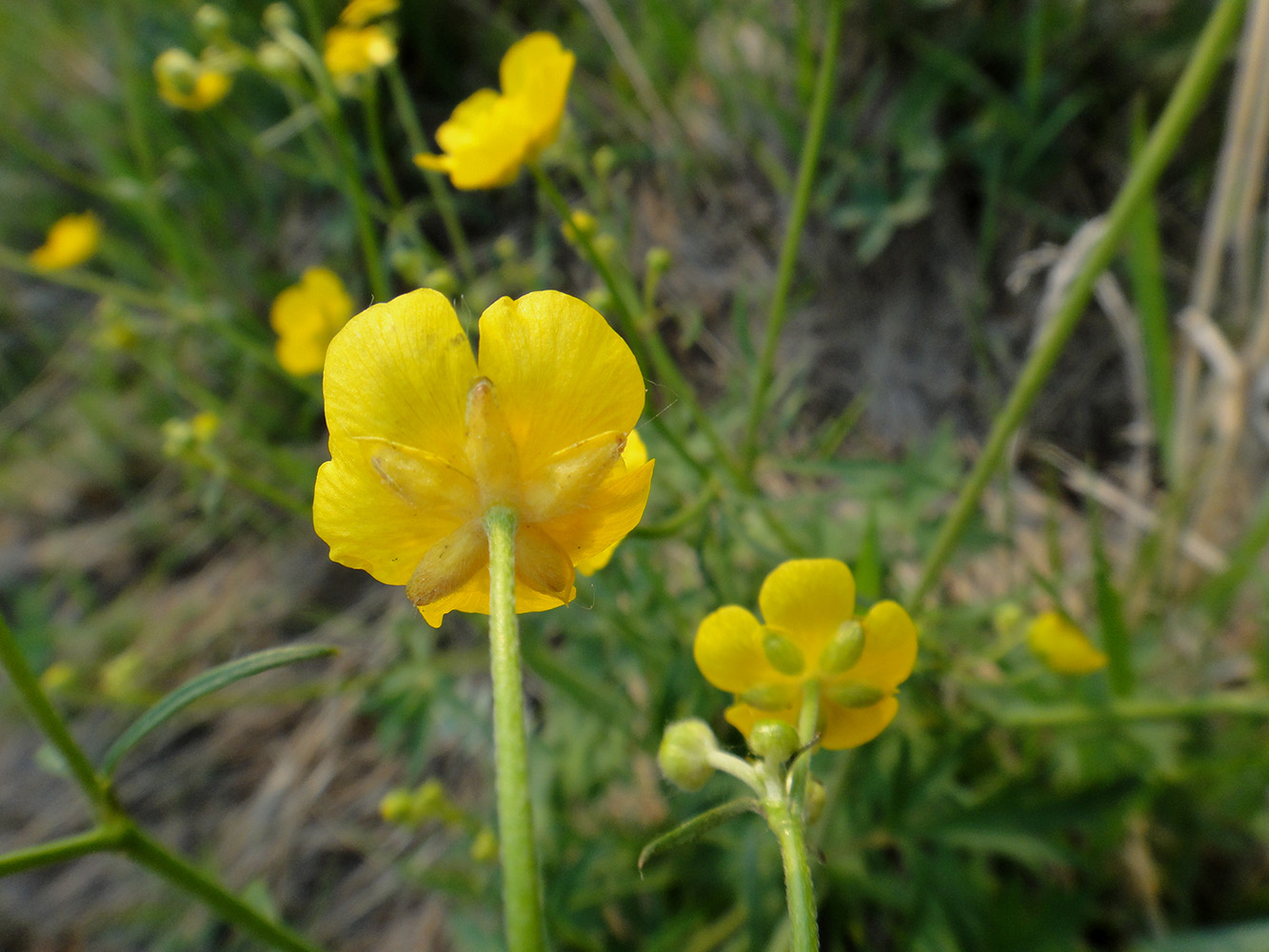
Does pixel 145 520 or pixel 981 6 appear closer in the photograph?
pixel 981 6

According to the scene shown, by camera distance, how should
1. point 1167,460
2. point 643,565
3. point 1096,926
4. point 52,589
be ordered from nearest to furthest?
point 643,565
point 1096,926
point 1167,460
point 52,589

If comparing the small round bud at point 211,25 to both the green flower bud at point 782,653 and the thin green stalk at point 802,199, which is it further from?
the green flower bud at point 782,653

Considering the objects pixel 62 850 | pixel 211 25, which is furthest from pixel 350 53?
pixel 62 850

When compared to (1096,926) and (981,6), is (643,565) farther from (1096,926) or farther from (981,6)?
(981,6)

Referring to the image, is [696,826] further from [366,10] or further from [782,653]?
[366,10]

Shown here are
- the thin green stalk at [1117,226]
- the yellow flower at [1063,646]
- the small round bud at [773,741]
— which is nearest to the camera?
the small round bud at [773,741]

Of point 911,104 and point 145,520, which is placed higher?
point 911,104

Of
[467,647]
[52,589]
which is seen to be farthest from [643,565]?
[52,589]

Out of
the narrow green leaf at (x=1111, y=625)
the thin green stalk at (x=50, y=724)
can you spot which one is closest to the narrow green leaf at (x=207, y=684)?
the thin green stalk at (x=50, y=724)
